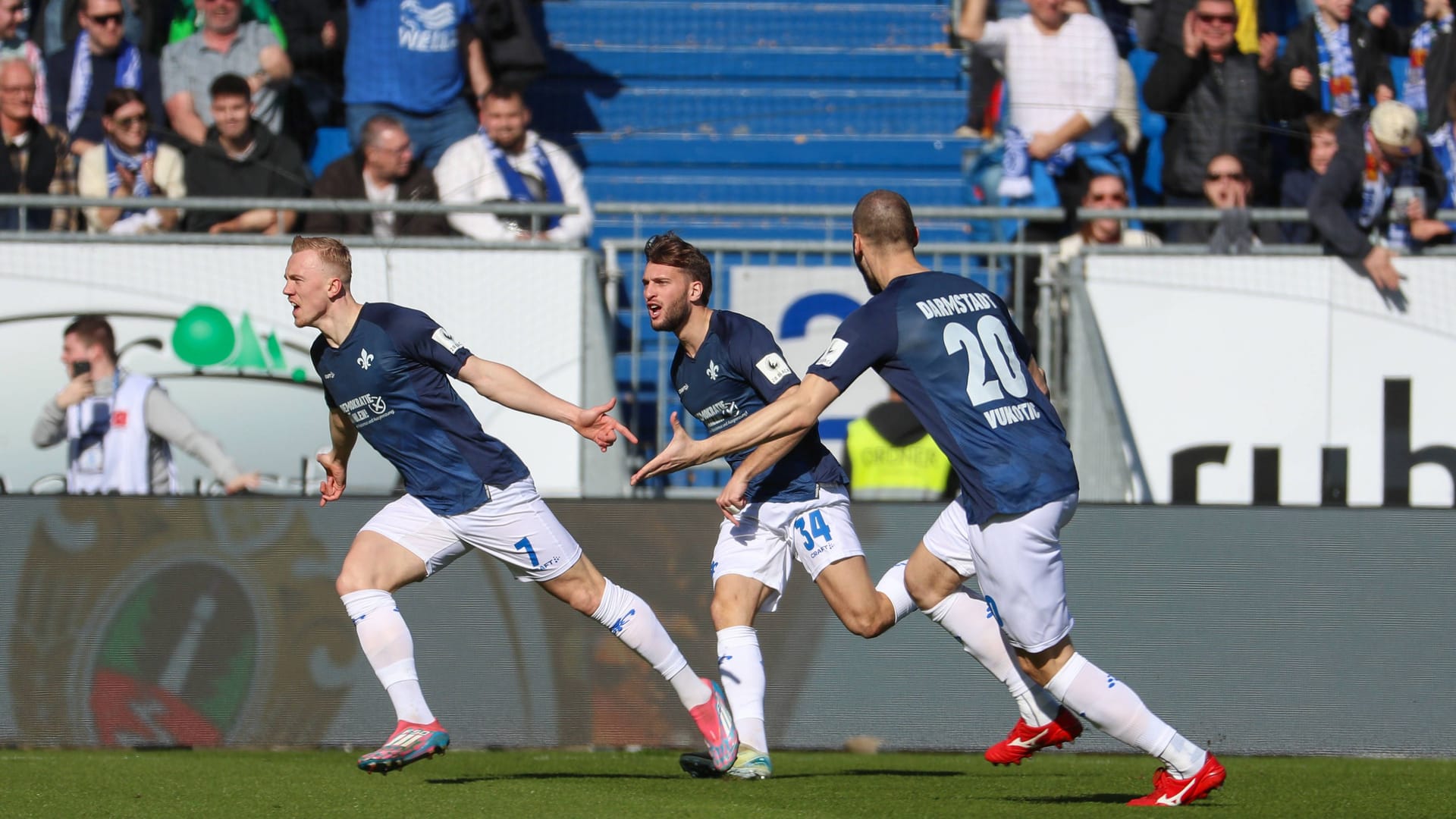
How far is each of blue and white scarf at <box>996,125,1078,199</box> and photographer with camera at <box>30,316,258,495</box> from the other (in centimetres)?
494

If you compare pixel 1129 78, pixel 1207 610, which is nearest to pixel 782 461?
pixel 1207 610

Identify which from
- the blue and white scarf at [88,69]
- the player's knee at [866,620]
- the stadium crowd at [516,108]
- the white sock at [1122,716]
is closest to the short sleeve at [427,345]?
the player's knee at [866,620]

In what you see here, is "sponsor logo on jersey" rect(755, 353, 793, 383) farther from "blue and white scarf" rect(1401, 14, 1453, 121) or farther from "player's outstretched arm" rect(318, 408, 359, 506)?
"blue and white scarf" rect(1401, 14, 1453, 121)

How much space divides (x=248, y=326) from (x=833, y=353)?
5.43 meters

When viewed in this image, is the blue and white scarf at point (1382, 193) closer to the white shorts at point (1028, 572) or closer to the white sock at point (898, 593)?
the white sock at point (898, 593)

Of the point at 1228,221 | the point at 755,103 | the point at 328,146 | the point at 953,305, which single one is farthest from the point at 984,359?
the point at 755,103

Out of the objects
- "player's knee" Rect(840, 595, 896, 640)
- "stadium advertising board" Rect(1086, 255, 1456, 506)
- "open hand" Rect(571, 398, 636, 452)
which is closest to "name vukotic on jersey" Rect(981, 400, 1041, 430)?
"player's knee" Rect(840, 595, 896, 640)

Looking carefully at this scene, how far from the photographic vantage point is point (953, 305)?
552 centimetres

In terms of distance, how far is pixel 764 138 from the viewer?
42.4 feet

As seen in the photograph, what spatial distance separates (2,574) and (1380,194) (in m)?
7.66

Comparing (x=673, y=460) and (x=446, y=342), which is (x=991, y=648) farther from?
(x=446, y=342)

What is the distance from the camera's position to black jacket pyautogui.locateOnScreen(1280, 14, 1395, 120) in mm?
11000

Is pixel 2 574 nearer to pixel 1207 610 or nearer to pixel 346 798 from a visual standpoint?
pixel 346 798

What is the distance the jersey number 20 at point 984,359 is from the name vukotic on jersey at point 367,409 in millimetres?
2124
